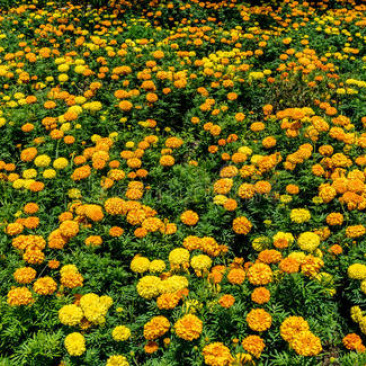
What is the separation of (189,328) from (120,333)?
1.72 feet

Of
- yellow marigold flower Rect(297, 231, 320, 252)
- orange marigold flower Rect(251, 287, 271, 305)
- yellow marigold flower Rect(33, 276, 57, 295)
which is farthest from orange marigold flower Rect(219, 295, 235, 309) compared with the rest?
yellow marigold flower Rect(33, 276, 57, 295)

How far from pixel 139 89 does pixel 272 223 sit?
299 centimetres

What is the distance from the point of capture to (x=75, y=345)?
→ 254 cm

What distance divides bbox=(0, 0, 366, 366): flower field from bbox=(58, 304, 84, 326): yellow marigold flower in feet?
0.05

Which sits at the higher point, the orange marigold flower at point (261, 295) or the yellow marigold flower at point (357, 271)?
the orange marigold flower at point (261, 295)

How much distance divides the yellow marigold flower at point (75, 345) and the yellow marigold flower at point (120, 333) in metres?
0.22

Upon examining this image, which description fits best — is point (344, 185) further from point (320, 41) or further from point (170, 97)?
point (320, 41)

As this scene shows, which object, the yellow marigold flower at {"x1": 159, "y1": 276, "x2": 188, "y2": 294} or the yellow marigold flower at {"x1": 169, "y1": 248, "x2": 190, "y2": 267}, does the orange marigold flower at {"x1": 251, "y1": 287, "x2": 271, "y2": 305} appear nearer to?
the yellow marigold flower at {"x1": 159, "y1": 276, "x2": 188, "y2": 294}

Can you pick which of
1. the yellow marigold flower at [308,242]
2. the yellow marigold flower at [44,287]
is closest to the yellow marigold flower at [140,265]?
the yellow marigold flower at [44,287]

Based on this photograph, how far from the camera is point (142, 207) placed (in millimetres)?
3525

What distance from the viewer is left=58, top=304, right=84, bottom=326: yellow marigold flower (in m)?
2.66

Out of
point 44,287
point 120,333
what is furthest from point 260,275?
point 44,287

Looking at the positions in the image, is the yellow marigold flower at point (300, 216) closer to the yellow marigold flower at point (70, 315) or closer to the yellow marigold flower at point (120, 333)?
the yellow marigold flower at point (120, 333)

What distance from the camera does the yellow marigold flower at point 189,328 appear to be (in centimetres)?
241
